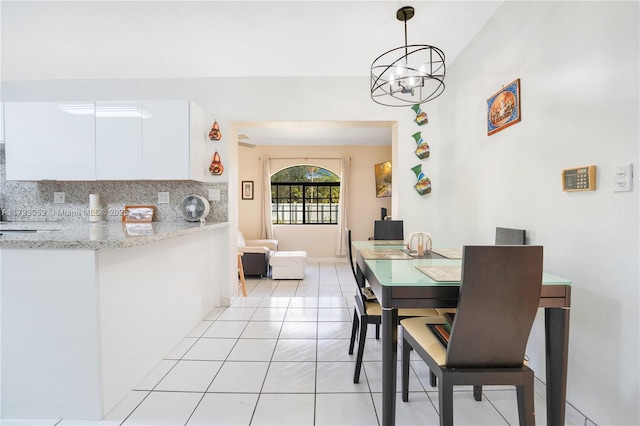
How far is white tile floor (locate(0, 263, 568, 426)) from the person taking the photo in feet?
4.72

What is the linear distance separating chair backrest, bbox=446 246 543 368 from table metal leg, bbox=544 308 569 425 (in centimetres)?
21

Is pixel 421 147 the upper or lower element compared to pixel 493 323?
upper

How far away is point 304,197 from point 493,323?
215 inches

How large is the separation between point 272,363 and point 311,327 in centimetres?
62

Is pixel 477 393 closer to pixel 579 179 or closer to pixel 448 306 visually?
pixel 448 306

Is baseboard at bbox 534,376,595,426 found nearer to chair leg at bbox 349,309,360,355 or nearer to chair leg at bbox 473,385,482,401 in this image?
chair leg at bbox 473,385,482,401

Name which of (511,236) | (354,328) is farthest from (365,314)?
(511,236)

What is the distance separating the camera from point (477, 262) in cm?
104

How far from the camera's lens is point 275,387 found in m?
1.68

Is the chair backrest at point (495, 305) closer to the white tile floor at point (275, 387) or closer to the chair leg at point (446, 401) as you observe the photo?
the chair leg at point (446, 401)

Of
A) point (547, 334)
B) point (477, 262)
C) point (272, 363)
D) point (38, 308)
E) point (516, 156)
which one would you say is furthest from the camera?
point (272, 363)

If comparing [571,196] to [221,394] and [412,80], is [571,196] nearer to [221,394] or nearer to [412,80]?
[412,80]

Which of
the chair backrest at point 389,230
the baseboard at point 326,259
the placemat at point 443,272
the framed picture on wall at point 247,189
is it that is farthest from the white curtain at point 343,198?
the placemat at point 443,272

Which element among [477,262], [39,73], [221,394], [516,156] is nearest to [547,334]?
[477,262]
